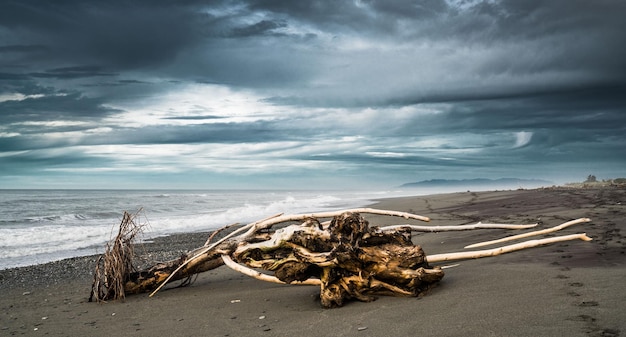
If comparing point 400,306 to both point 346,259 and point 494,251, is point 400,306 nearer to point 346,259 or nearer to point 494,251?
point 346,259

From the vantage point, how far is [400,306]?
482cm

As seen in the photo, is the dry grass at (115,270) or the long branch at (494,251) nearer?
the long branch at (494,251)

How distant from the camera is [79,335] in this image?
5.29 meters

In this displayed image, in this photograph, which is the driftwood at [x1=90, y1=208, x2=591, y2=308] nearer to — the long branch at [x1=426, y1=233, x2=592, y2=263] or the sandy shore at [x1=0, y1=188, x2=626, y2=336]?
the long branch at [x1=426, y1=233, x2=592, y2=263]

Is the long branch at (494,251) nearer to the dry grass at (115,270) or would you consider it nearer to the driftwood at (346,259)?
the driftwood at (346,259)

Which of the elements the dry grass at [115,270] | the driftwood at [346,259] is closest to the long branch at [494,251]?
the driftwood at [346,259]

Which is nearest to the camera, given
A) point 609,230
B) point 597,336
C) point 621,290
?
point 597,336

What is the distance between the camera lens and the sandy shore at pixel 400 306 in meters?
3.91

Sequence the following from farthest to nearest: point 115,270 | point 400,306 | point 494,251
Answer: point 115,270 < point 494,251 < point 400,306

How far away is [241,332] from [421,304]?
1.88 meters

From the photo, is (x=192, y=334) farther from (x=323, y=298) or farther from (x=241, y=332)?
(x=323, y=298)

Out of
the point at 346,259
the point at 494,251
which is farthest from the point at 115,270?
the point at 494,251

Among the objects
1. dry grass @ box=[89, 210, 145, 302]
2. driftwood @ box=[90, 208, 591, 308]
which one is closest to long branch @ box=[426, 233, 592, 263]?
driftwood @ box=[90, 208, 591, 308]

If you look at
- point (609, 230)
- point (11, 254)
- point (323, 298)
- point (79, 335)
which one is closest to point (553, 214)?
point (609, 230)
